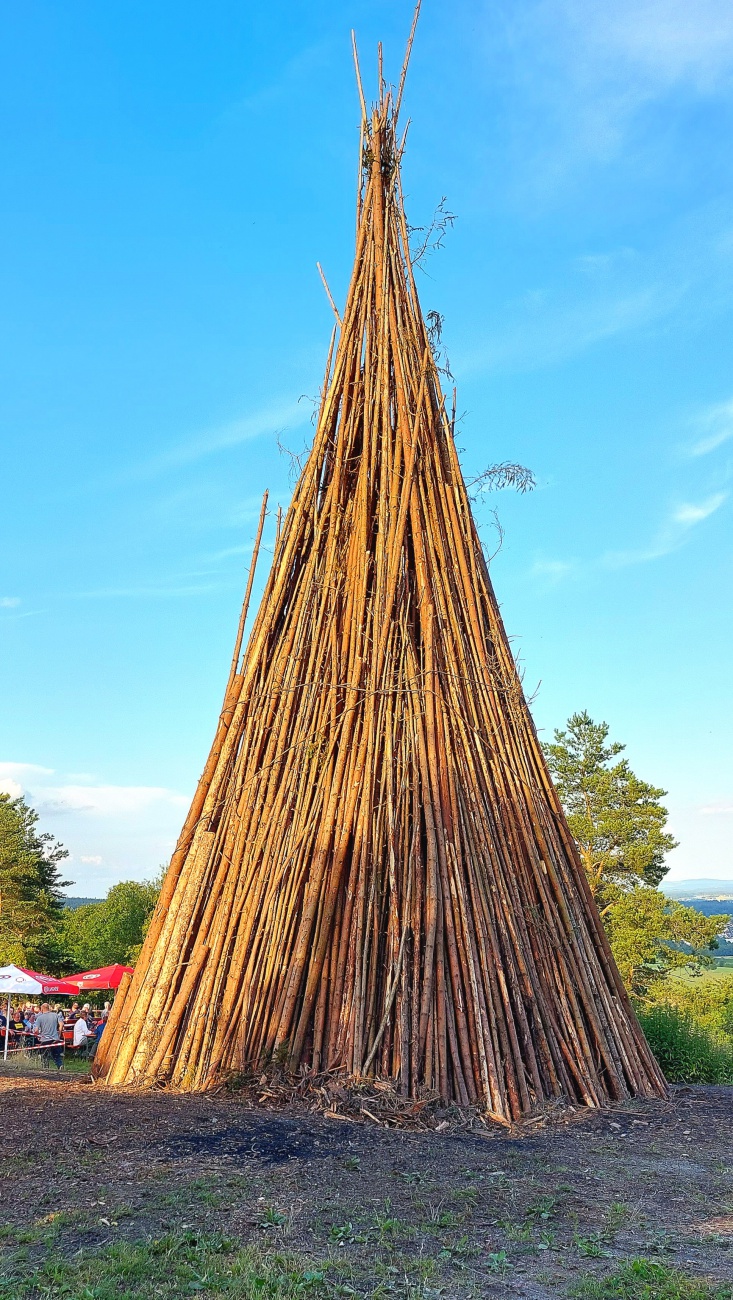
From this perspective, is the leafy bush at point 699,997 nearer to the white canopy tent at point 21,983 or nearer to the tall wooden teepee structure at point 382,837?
the white canopy tent at point 21,983

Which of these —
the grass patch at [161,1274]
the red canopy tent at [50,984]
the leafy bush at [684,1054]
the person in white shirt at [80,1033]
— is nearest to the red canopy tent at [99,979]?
the red canopy tent at [50,984]

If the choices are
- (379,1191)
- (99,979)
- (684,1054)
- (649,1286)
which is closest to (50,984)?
(99,979)

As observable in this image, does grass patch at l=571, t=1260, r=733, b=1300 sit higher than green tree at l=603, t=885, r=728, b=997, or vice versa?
green tree at l=603, t=885, r=728, b=997

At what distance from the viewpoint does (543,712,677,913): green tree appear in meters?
25.2

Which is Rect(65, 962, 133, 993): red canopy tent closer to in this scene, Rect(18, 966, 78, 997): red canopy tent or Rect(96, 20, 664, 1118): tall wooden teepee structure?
Rect(18, 966, 78, 997): red canopy tent

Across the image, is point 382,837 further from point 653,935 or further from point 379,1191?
point 653,935

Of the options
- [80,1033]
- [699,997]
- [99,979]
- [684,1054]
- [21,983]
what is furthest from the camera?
[699,997]

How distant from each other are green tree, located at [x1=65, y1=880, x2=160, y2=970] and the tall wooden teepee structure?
27586mm

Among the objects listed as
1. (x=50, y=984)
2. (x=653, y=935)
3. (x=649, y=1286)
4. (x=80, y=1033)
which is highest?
(x=653, y=935)

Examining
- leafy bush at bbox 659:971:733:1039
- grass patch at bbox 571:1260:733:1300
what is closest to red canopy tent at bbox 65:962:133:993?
grass patch at bbox 571:1260:733:1300

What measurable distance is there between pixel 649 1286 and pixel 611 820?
2296cm

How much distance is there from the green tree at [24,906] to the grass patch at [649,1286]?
27819 millimetres

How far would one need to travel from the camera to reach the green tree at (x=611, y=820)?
25.2 meters

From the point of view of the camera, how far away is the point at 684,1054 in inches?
351
